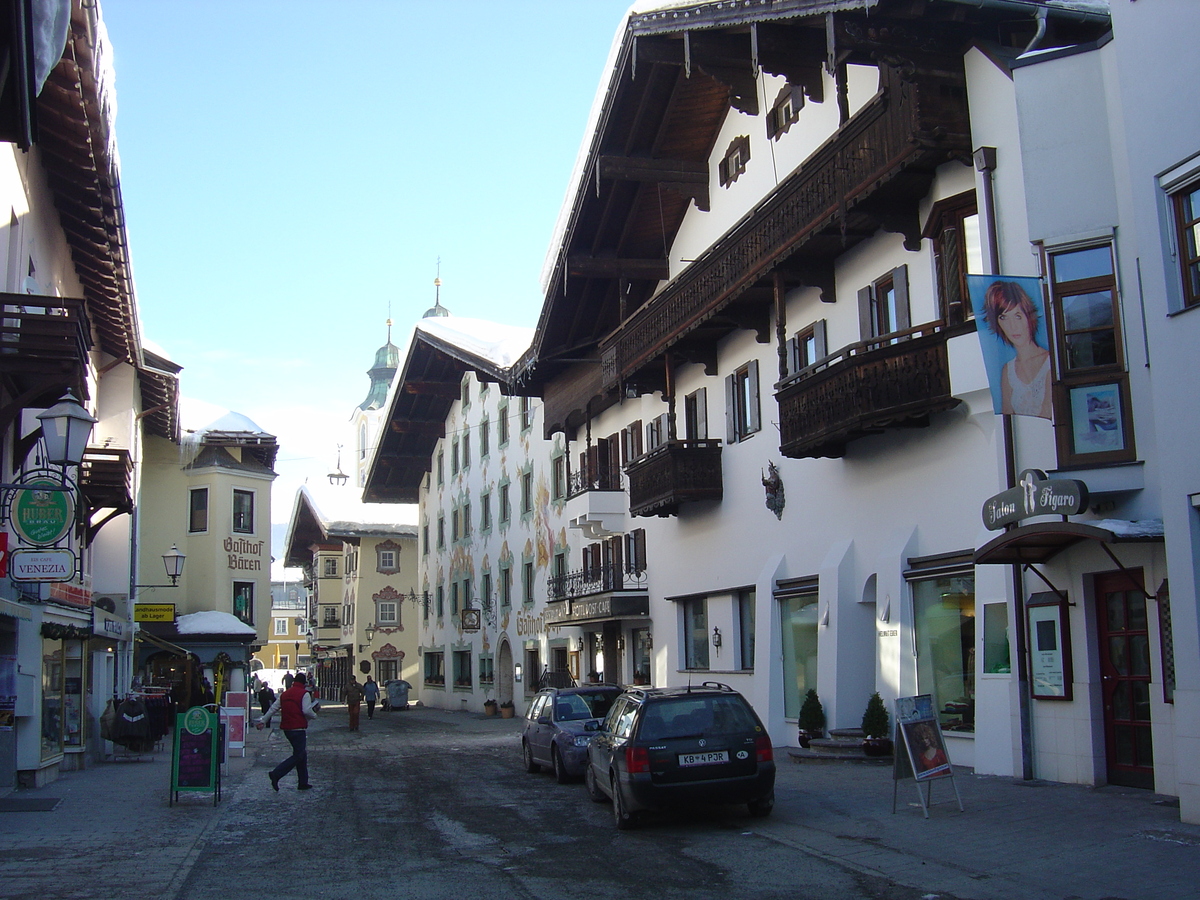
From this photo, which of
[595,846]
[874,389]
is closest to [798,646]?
[874,389]

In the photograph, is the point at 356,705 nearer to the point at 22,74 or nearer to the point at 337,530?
the point at 337,530

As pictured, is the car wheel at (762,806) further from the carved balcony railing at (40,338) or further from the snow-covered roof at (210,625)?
the snow-covered roof at (210,625)

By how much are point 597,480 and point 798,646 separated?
1149 centimetres

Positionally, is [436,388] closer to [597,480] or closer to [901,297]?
[597,480]

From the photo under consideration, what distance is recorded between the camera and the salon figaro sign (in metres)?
12.6

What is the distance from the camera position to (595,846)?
11.9m

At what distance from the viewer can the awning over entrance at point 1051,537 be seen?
12227 millimetres

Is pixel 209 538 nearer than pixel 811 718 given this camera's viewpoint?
No

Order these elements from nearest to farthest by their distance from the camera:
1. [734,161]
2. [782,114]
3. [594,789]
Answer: [594,789] < [782,114] < [734,161]

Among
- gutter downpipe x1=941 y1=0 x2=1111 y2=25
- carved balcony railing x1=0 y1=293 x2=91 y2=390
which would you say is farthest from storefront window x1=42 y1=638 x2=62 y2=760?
gutter downpipe x1=941 y1=0 x2=1111 y2=25

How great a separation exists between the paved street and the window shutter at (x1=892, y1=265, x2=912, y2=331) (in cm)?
644

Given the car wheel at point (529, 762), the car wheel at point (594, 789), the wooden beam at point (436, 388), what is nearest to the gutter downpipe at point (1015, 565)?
the car wheel at point (594, 789)

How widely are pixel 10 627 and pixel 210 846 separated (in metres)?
7.31

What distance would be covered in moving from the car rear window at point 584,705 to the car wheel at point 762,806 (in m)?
6.08
